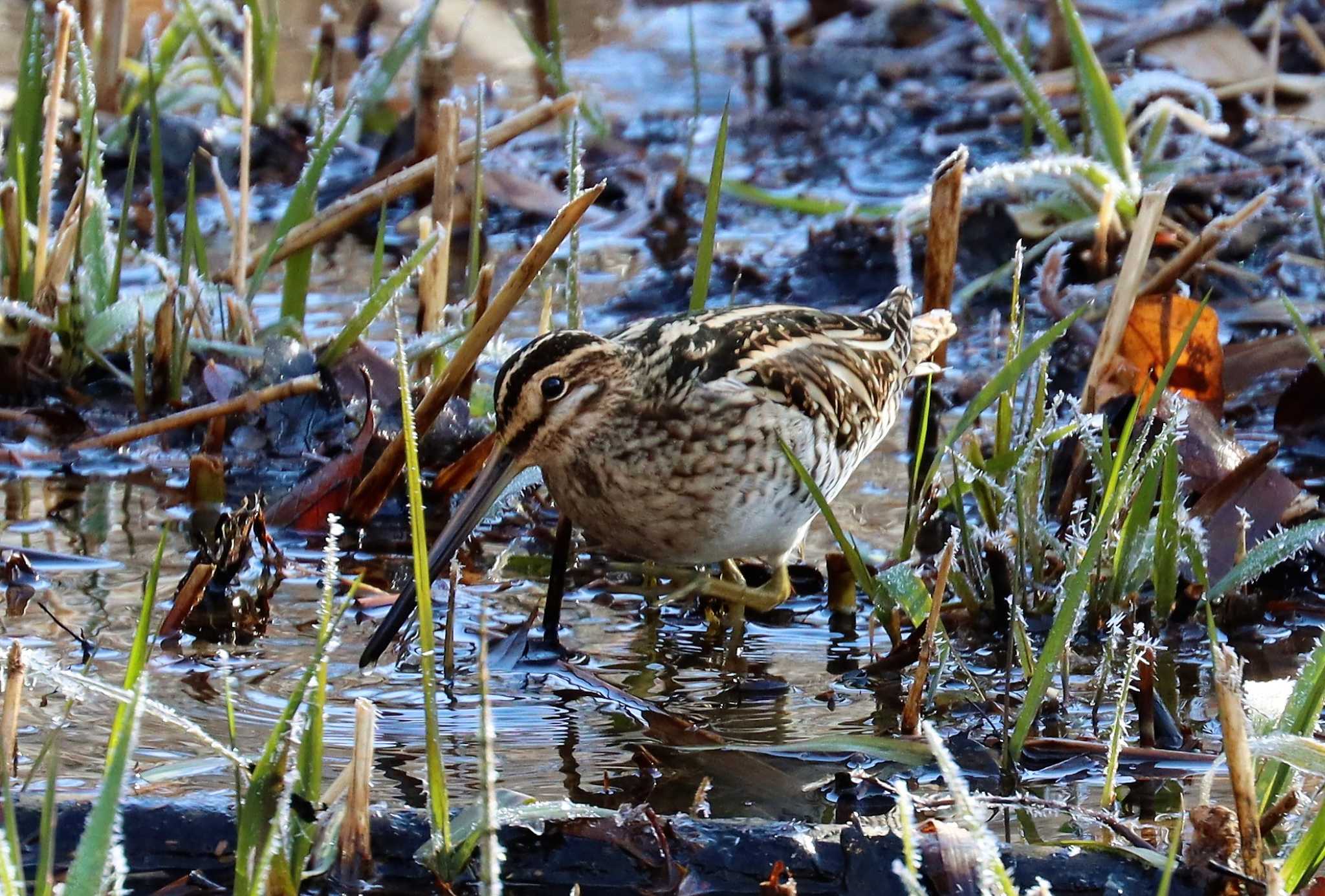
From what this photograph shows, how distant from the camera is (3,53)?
27.0 ft

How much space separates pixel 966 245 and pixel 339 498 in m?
2.63

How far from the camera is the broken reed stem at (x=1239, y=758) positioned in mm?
2242

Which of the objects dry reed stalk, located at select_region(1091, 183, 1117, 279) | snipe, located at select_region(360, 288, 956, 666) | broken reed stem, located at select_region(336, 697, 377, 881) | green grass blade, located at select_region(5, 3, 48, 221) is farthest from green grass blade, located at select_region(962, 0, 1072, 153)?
broken reed stem, located at select_region(336, 697, 377, 881)

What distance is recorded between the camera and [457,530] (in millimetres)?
3418

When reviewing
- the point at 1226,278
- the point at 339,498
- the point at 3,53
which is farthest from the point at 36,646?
the point at 3,53

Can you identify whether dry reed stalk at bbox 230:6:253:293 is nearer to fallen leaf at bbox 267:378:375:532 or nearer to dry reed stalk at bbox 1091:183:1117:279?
fallen leaf at bbox 267:378:375:532

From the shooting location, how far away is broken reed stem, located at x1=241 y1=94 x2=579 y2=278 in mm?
4473

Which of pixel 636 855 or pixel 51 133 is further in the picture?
pixel 51 133

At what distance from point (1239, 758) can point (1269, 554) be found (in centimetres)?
125

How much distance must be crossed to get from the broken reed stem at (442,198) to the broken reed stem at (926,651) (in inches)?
74.3

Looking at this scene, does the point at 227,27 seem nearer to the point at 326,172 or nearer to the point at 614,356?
the point at 326,172

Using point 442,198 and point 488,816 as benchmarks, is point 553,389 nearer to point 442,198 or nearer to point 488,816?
point 442,198

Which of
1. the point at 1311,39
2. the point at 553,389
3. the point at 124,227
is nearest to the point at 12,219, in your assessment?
the point at 124,227

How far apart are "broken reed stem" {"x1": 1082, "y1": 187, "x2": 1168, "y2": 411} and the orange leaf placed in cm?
20
